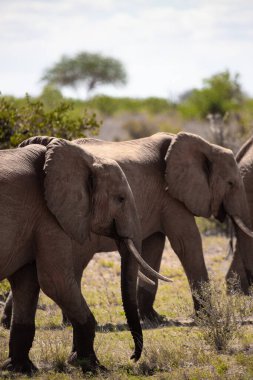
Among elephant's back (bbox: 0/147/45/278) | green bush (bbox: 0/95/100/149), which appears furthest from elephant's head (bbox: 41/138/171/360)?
green bush (bbox: 0/95/100/149)

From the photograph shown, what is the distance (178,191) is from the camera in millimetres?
9961

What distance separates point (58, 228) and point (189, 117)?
37468 mm

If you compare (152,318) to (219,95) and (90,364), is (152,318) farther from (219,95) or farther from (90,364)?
(219,95)

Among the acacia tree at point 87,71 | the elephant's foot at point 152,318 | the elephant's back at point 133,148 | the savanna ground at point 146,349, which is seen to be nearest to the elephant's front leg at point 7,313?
the savanna ground at point 146,349


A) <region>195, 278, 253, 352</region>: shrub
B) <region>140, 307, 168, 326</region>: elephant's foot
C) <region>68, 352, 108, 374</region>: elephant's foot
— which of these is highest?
<region>195, 278, 253, 352</region>: shrub

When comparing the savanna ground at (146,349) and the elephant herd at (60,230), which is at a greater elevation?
the elephant herd at (60,230)

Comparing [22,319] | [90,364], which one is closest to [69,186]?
[22,319]

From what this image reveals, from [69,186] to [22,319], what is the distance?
1153mm

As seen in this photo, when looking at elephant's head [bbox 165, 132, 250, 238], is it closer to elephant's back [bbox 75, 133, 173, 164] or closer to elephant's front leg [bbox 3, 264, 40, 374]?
elephant's back [bbox 75, 133, 173, 164]

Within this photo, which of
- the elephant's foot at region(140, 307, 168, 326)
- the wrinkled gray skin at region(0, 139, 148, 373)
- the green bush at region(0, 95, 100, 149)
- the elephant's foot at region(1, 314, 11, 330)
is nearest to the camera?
the wrinkled gray skin at region(0, 139, 148, 373)

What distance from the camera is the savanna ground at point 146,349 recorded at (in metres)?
7.50

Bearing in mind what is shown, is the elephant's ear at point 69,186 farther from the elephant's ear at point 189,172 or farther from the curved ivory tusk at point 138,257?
the elephant's ear at point 189,172

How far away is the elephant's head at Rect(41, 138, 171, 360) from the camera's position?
7.33 m

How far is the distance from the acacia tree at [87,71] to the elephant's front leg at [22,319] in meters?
49.4
